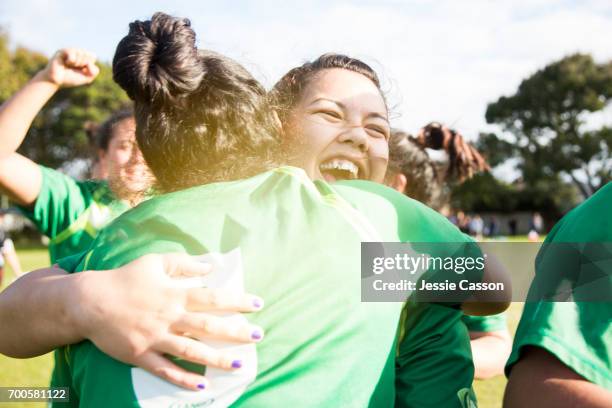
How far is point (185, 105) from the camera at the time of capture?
1.54 meters

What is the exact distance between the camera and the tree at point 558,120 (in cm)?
4322

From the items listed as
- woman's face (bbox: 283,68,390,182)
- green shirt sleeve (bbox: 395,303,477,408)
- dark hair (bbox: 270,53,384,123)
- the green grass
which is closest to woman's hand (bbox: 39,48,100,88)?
dark hair (bbox: 270,53,384,123)

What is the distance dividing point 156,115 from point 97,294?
1.59 feet

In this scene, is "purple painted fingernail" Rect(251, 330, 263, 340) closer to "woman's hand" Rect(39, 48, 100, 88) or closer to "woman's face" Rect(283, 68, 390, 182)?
"woman's face" Rect(283, 68, 390, 182)

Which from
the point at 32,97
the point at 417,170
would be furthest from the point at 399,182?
the point at 32,97

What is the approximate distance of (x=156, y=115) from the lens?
1542 mm

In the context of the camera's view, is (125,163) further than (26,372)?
No

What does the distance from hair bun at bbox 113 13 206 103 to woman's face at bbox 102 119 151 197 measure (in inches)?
9.0

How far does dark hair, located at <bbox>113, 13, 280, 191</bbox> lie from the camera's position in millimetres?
1516

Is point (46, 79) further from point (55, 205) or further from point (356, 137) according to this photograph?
point (356, 137)

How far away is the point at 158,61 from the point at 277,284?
647mm

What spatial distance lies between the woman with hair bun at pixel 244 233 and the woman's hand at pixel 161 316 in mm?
25

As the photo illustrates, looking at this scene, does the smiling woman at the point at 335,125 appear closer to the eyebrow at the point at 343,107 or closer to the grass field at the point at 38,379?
the eyebrow at the point at 343,107

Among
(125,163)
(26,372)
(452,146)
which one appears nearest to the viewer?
(125,163)
